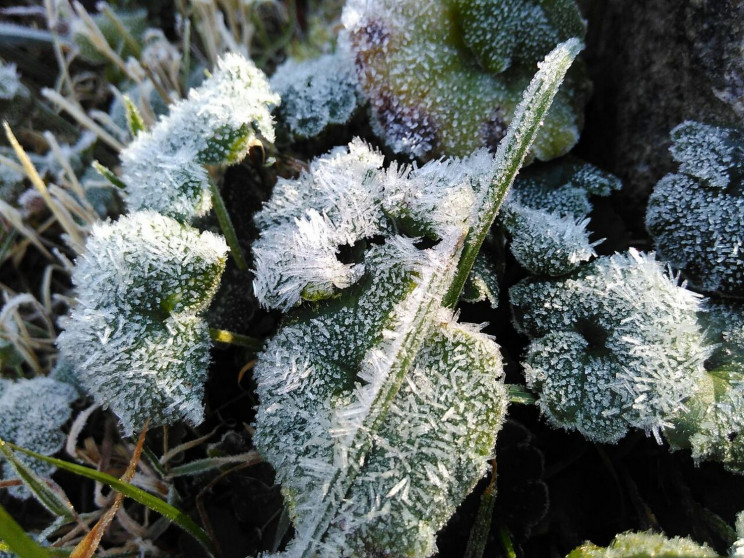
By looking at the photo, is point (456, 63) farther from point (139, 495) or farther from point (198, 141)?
point (139, 495)

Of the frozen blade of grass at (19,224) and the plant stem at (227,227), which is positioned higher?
the frozen blade of grass at (19,224)

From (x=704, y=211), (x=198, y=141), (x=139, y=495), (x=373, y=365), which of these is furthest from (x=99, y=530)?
(x=704, y=211)

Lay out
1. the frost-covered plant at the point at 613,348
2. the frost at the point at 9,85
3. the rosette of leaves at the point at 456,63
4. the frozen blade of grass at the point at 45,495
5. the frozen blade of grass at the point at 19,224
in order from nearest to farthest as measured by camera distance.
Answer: the frost-covered plant at the point at 613,348, the frozen blade of grass at the point at 45,495, the rosette of leaves at the point at 456,63, the frozen blade of grass at the point at 19,224, the frost at the point at 9,85

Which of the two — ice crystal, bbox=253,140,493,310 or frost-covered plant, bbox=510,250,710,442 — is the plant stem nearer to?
ice crystal, bbox=253,140,493,310

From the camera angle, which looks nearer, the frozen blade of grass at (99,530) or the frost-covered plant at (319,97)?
the frozen blade of grass at (99,530)

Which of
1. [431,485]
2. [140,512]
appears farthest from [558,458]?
[140,512]

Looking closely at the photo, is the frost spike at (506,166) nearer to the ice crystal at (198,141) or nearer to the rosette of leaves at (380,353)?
the rosette of leaves at (380,353)

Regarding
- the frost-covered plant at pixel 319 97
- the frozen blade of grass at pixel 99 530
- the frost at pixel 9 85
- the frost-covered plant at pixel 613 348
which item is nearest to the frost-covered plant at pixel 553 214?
→ the frost-covered plant at pixel 613 348
